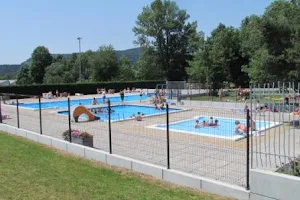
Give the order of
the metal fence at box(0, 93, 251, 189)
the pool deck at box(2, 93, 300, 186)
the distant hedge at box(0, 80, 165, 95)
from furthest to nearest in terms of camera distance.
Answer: the distant hedge at box(0, 80, 165, 95), the metal fence at box(0, 93, 251, 189), the pool deck at box(2, 93, 300, 186)

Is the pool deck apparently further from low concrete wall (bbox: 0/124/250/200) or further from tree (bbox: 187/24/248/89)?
tree (bbox: 187/24/248/89)

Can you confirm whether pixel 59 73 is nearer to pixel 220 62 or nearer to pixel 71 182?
pixel 220 62

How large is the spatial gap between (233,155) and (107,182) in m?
4.54

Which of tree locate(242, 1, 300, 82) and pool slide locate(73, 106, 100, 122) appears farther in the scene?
pool slide locate(73, 106, 100, 122)

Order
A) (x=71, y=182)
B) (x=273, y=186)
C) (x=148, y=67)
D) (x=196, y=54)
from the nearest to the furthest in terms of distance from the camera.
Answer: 1. (x=273, y=186)
2. (x=71, y=182)
3. (x=196, y=54)
4. (x=148, y=67)

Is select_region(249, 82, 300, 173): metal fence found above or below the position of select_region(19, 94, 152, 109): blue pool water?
above

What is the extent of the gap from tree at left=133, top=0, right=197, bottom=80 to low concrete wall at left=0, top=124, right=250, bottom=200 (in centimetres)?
5813

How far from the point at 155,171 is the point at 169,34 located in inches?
2525

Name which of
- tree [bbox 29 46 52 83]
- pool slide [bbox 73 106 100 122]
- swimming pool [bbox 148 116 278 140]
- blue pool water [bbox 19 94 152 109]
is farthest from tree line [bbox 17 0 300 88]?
pool slide [bbox 73 106 100 122]

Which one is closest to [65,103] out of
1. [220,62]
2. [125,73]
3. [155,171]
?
[220,62]

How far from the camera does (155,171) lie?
26.5 feet

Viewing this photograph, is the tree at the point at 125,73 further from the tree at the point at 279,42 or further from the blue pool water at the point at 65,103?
the tree at the point at 279,42

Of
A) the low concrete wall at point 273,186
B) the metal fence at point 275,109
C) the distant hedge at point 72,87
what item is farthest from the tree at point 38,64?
the low concrete wall at point 273,186

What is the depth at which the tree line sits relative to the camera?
18.6 meters
